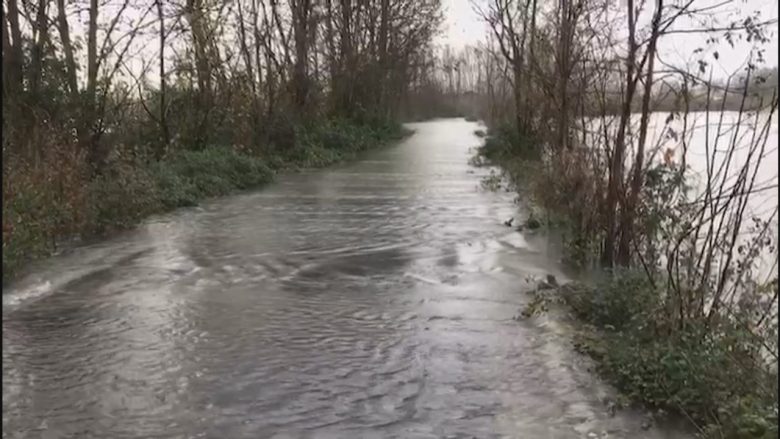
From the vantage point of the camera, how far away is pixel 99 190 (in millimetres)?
10984

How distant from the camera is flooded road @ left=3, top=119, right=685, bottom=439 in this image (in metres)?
4.67

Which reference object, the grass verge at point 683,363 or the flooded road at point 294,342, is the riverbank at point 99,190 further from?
the grass verge at point 683,363

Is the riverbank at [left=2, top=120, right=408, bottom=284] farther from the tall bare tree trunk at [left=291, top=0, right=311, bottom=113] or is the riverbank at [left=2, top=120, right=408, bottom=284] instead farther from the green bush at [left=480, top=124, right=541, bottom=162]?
the green bush at [left=480, top=124, right=541, bottom=162]

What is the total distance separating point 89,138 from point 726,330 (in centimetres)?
984

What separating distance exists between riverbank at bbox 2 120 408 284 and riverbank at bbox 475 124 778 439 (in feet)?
17.2

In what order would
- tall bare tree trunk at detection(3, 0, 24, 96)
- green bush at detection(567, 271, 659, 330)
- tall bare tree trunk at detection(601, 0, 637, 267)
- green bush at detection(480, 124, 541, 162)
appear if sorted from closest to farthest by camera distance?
1. green bush at detection(567, 271, 659, 330)
2. tall bare tree trunk at detection(601, 0, 637, 267)
3. tall bare tree trunk at detection(3, 0, 24, 96)
4. green bush at detection(480, 124, 541, 162)

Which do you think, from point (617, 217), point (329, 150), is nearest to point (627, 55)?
point (617, 217)

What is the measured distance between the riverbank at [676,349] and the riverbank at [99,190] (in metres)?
5.24

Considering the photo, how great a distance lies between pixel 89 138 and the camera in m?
12.3

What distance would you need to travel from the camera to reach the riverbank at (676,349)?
430 cm

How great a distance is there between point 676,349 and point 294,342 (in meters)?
2.68

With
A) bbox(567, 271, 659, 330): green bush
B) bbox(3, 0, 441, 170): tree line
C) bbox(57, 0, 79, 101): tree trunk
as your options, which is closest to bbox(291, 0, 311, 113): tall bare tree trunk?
bbox(3, 0, 441, 170): tree line

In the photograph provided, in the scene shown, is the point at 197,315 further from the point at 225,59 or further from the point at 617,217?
the point at 225,59

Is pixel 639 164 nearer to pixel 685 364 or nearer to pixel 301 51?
pixel 685 364
